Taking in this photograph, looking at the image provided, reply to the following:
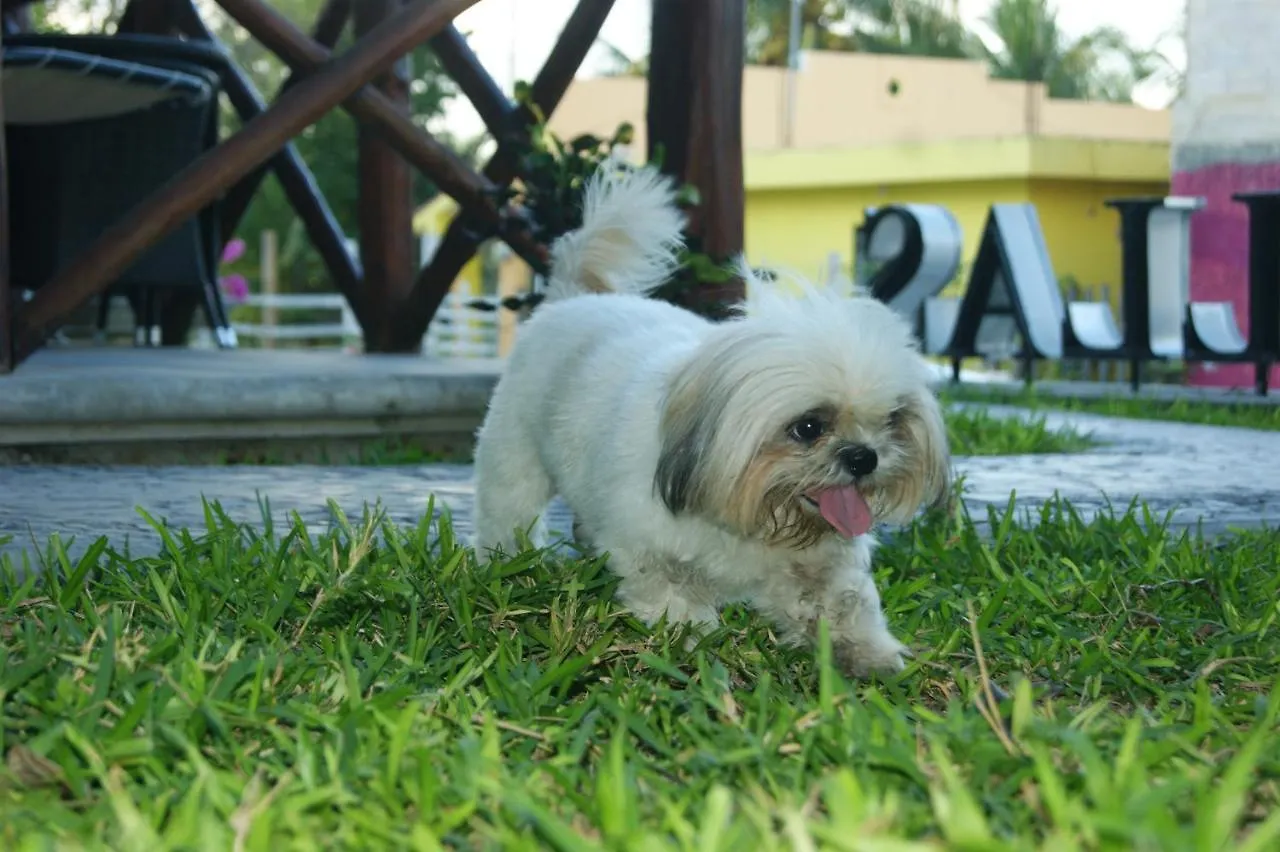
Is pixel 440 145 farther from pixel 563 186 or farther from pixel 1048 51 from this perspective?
pixel 1048 51

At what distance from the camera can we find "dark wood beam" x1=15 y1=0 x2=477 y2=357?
608 centimetres

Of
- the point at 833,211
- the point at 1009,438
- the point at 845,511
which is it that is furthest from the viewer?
the point at 833,211

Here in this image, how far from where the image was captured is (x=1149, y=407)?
10.8 m

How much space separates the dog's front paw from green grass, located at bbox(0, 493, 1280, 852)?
7cm

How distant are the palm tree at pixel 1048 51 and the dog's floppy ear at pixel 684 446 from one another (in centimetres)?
4285

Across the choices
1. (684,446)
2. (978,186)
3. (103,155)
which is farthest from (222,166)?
(978,186)

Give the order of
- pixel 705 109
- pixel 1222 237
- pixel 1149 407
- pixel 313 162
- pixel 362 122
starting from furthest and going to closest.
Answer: pixel 313 162, pixel 1222 237, pixel 1149 407, pixel 362 122, pixel 705 109

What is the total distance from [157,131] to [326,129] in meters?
20.2

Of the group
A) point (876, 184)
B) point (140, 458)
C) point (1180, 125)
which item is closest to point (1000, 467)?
point (140, 458)

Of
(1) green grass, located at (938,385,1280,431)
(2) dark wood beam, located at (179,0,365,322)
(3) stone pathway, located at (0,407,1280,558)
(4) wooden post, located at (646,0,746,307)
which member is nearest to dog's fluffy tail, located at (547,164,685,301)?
(3) stone pathway, located at (0,407,1280,558)

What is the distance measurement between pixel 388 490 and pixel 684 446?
2.31 meters

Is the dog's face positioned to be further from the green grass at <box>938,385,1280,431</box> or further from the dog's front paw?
the green grass at <box>938,385,1280,431</box>

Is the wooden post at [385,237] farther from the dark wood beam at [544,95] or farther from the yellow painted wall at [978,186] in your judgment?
the yellow painted wall at [978,186]

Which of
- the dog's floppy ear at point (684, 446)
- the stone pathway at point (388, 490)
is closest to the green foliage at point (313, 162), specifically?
the stone pathway at point (388, 490)
